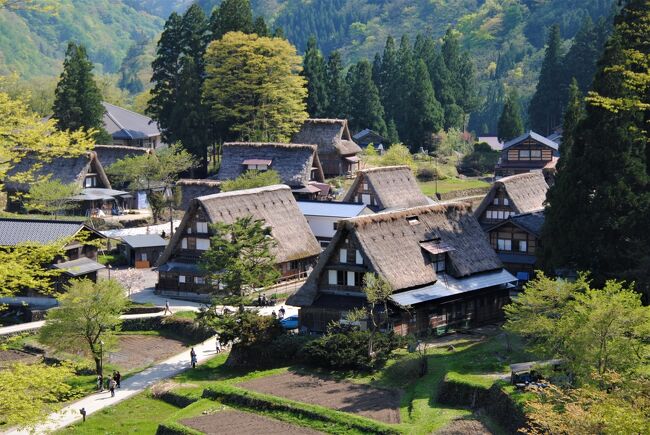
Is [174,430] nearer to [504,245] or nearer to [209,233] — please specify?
[209,233]

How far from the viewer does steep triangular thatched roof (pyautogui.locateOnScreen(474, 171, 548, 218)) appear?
59031 millimetres

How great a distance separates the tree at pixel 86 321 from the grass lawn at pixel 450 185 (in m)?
36.8

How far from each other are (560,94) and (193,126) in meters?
39.7

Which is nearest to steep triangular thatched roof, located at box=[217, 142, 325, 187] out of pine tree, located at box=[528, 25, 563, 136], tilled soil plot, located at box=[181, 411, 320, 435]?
pine tree, located at box=[528, 25, 563, 136]

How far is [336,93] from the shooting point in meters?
94.7

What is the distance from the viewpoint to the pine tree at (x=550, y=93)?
99262 mm

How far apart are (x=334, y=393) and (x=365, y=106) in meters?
57.2

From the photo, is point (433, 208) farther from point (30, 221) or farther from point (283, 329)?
point (30, 221)

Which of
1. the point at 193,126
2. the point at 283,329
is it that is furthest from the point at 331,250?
the point at 193,126

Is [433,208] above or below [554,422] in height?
above

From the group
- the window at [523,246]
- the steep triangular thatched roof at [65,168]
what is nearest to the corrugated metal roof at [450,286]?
the window at [523,246]

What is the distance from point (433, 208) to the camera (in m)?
49.3

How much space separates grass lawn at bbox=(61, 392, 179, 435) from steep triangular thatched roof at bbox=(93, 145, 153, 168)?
3950cm

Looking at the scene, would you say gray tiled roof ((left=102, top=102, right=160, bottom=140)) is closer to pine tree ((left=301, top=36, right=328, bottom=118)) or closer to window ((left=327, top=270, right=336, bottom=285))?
pine tree ((left=301, top=36, right=328, bottom=118))
